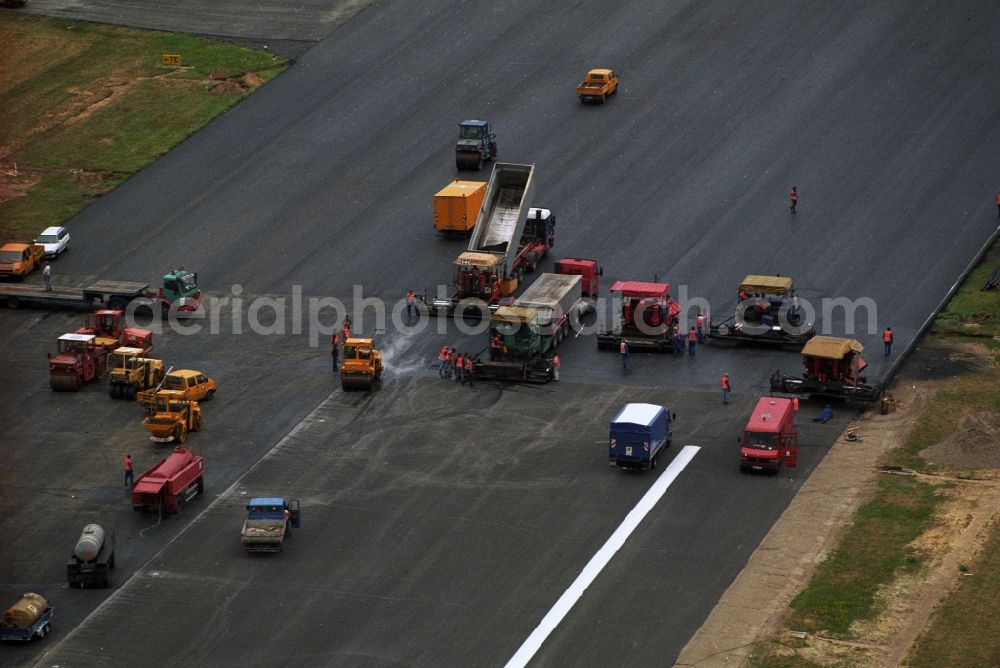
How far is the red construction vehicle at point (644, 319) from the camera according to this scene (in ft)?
282

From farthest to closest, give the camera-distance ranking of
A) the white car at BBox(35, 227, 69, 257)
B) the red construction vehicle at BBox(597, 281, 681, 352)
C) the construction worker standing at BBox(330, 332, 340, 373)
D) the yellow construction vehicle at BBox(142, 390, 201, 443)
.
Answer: the white car at BBox(35, 227, 69, 257) → the red construction vehicle at BBox(597, 281, 681, 352) → the construction worker standing at BBox(330, 332, 340, 373) → the yellow construction vehicle at BBox(142, 390, 201, 443)

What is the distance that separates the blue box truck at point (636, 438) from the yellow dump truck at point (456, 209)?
27.2 metres

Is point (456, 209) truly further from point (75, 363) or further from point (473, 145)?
point (75, 363)

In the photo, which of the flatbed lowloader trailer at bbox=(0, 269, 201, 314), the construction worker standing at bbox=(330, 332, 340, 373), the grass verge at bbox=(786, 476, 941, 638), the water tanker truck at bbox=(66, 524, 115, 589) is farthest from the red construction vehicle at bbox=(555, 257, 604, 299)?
the water tanker truck at bbox=(66, 524, 115, 589)

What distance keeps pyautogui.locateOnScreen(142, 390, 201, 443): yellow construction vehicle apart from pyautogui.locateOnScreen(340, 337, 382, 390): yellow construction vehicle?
7.33 metres

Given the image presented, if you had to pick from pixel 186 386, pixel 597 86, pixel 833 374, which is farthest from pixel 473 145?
pixel 833 374

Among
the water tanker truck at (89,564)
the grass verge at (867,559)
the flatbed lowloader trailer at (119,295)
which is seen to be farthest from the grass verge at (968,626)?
the flatbed lowloader trailer at (119,295)

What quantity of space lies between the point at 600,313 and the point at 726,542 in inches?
1002

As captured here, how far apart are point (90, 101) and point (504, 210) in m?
37.4

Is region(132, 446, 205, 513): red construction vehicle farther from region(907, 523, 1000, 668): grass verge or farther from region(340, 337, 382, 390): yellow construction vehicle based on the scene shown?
region(907, 523, 1000, 668): grass verge

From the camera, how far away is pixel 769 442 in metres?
72.8

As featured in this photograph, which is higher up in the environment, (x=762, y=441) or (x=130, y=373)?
(x=130, y=373)

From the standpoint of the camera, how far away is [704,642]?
60.4m

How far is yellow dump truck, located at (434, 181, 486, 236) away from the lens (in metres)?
99.3
